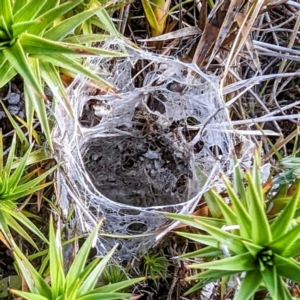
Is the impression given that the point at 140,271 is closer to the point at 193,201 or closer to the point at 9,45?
the point at 193,201

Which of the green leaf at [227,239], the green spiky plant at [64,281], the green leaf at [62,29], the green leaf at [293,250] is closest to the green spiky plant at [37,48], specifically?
the green leaf at [62,29]

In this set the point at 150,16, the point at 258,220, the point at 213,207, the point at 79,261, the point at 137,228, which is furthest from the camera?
the point at 137,228

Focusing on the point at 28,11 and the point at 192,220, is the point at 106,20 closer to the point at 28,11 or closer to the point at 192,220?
the point at 28,11

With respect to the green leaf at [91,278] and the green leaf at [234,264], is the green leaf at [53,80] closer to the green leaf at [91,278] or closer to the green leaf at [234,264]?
the green leaf at [91,278]

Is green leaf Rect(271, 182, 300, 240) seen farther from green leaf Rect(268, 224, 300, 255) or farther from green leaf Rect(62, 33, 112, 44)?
green leaf Rect(62, 33, 112, 44)

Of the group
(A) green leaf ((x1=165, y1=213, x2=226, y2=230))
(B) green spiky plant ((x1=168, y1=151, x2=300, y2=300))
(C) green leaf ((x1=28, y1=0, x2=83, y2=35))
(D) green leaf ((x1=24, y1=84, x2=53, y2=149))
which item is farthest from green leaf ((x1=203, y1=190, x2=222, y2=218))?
(C) green leaf ((x1=28, y1=0, x2=83, y2=35))

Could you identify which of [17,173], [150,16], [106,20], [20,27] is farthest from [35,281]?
[150,16]
